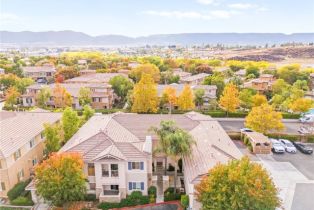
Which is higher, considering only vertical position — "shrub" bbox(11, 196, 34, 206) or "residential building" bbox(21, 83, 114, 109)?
"residential building" bbox(21, 83, 114, 109)

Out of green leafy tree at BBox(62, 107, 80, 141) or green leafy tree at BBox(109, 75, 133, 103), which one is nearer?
green leafy tree at BBox(62, 107, 80, 141)

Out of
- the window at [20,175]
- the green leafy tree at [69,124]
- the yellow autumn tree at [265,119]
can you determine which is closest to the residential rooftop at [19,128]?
the green leafy tree at [69,124]

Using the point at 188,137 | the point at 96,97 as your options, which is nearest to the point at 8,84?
the point at 96,97

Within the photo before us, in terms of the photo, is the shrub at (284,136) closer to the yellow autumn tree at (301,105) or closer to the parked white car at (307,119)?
the yellow autumn tree at (301,105)

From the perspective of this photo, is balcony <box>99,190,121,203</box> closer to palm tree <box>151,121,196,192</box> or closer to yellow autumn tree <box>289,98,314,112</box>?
palm tree <box>151,121,196,192</box>

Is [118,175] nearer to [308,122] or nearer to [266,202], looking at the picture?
[266,202]

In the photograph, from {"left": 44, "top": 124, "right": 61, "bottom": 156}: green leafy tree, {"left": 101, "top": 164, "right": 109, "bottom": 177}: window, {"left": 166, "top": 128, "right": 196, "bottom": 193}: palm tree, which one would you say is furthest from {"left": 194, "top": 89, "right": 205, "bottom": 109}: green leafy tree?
{"left": 101, "top": 164, "right": 109, "bottom": 177}: window

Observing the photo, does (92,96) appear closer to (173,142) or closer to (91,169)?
(91,169)

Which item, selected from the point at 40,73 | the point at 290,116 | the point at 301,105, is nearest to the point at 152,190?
the point at 301,105
